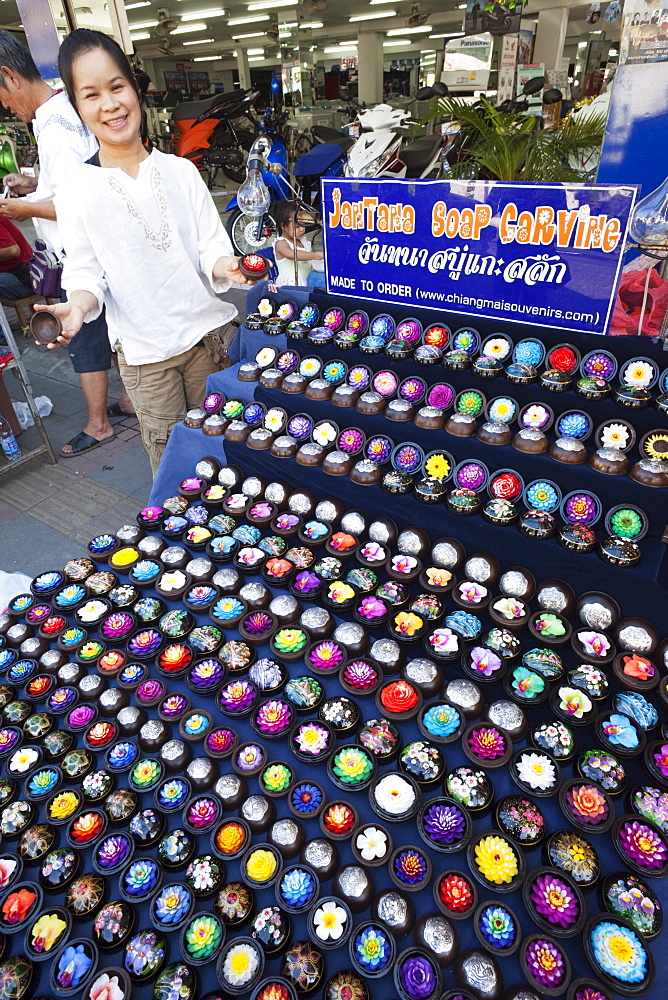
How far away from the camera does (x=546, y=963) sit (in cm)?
94

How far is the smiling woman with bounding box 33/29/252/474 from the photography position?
1.94 m

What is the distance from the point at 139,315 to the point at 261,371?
553 mm

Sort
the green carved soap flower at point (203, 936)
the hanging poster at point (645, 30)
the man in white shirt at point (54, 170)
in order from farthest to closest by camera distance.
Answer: the man in white shirt at point (54, 170)
the hanging poster at point (645, 30)
the green carved soap flower at point (203, 936)

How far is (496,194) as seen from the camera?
5.80ft

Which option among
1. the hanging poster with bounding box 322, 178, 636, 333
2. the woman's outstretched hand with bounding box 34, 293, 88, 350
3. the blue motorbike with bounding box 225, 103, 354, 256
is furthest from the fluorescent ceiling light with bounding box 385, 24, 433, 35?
the woman's outstretched hand with bounding box 34, 293, 88, 350

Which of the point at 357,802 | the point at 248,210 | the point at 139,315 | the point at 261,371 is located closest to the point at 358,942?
the point at 357,802

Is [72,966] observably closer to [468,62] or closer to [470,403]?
[470,403]

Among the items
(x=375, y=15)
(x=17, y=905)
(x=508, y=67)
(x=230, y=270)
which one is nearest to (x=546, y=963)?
(x=17, y=905)

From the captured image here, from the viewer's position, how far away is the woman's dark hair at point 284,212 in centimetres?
286

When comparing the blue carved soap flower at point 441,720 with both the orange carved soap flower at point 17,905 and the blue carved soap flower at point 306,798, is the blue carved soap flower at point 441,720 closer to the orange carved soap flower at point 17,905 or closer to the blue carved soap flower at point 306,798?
the blue carved soap flower at point 306,798

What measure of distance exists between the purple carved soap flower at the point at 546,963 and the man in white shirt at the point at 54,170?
2754 mm

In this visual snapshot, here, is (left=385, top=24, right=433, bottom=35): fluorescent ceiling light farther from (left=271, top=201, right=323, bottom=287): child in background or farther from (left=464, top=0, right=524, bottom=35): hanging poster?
(left=271, top=201, right=323, bottom=287): child in background

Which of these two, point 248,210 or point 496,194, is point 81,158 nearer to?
point 248,210

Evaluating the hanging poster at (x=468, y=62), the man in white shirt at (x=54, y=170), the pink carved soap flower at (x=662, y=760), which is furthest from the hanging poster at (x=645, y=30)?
the hanging poster at (x=468, y=62)
